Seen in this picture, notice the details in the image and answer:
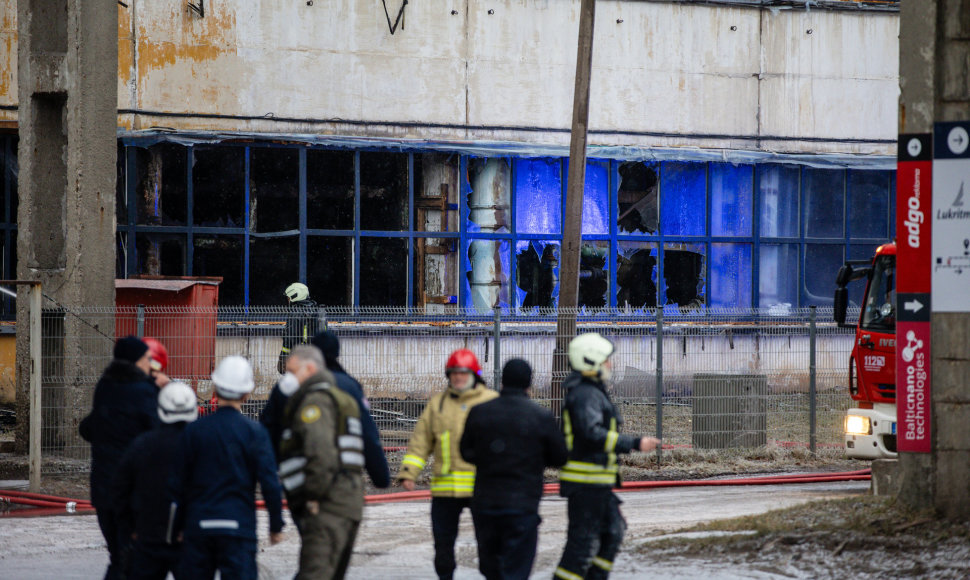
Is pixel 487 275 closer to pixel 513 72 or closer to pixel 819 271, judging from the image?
pixel 513 72

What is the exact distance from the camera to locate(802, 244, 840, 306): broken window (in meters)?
24.3

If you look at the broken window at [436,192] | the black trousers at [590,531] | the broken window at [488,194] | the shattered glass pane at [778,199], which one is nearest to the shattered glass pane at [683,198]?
the shattered glass pane at [778,199]

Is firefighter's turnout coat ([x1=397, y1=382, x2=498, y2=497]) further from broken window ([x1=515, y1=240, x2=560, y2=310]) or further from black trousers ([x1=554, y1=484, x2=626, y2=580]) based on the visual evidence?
broken window ([x1=515, y1=240, x2=560, y2=310])

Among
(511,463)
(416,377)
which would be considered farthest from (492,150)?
(511,463)

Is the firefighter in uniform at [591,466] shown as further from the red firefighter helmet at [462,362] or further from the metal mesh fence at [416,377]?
the metal mesh fence at [416,377]

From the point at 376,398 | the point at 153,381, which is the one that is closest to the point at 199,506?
the point at 153,381

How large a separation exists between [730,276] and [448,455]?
16690mm

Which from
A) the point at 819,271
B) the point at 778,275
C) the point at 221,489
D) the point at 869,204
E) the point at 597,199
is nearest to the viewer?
the point at 221,489

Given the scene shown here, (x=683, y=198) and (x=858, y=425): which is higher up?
(x=683, y=198)

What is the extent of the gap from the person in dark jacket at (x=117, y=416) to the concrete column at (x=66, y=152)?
850 centimetres

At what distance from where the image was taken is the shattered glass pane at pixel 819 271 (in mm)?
24297

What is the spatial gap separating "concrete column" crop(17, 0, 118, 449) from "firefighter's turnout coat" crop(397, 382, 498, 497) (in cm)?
910

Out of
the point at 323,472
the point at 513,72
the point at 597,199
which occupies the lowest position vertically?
the point at 323,472

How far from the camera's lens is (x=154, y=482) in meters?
6.54
